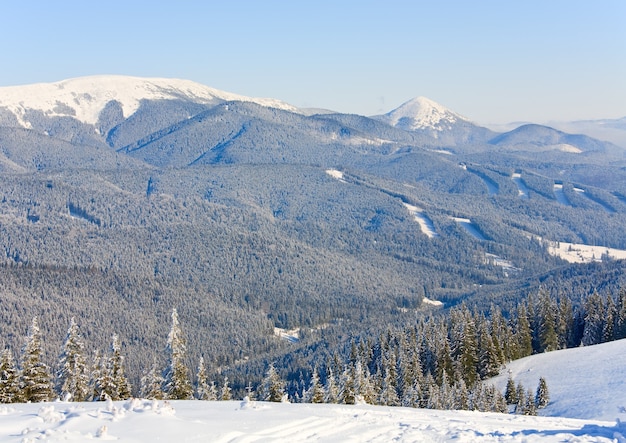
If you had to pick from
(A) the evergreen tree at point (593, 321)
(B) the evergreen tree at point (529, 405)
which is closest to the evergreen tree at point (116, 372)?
(B) the evergreen tree at point (529, 405)

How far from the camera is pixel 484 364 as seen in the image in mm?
75375

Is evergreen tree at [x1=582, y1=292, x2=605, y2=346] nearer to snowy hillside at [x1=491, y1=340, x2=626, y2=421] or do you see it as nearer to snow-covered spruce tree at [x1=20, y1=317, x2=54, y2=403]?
snowy hillside at [x1=491, y1=340, x2=626, y2=421]

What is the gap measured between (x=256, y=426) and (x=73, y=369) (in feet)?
105

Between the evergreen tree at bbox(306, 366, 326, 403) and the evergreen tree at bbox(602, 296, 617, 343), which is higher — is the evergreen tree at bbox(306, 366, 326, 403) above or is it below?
below

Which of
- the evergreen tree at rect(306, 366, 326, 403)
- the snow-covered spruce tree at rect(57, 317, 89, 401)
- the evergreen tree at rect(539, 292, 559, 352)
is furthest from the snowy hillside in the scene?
the snow-covered spruce tree at rect(57, 317, 89, 401)

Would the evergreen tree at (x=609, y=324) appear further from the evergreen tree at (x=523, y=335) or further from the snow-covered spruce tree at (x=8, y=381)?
the snow-covered spruce tree at (x=8, y=381)

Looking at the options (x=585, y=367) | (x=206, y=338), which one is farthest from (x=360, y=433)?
(x=206, y=338)

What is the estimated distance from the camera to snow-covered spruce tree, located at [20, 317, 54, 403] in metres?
42.7

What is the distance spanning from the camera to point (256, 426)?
21.2m

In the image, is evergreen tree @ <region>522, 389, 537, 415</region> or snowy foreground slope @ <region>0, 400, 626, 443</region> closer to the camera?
snowy foreground slope @ <region>0, 400, 626, 443</region>

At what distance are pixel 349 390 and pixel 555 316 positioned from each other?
51310 mm

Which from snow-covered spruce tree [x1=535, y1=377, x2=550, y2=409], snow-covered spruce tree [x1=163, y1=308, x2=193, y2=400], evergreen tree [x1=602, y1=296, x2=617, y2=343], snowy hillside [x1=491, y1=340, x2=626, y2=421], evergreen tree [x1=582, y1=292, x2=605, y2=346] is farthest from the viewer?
evergreen tree [x1=582, y1=292, x2=605, y2=346]

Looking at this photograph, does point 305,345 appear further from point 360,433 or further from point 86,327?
point 360,433

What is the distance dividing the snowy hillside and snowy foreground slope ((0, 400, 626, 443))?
24.3 m
